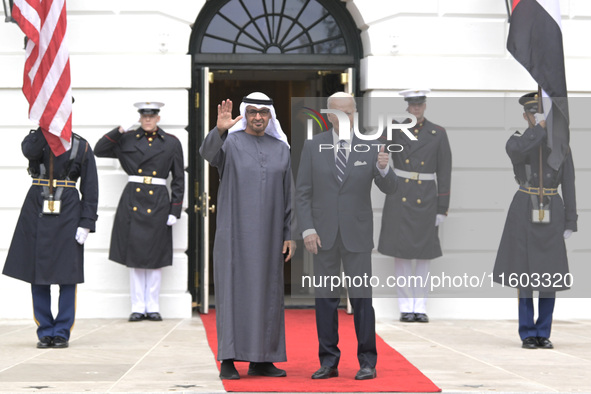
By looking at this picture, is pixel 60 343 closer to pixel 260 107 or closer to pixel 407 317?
pixel 260 107

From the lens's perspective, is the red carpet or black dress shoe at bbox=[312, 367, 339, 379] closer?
the red carpet

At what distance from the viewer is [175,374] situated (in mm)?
7090

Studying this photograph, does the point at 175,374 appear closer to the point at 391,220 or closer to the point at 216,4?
the point at 391,220

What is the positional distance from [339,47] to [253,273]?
4982 millimetres

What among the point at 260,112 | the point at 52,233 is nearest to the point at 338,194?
the point at 260,112

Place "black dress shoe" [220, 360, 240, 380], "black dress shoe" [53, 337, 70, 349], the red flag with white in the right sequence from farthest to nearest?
the red flag with white → "black dress shoe" [53, 337, 70, 349] → "black dress shoe" [220, 360, 240, 380]

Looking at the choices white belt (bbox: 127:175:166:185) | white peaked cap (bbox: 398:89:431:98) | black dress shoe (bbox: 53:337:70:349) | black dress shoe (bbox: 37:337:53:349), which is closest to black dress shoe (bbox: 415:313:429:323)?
white peaked cap (bbox: 398:89:431:98)

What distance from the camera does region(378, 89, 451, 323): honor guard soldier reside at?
10.6 m

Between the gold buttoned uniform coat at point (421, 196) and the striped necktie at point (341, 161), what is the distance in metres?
3.58

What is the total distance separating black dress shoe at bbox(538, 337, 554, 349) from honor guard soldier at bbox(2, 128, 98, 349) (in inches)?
148

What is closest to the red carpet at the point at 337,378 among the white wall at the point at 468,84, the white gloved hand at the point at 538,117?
the white wall at the point at 468,84

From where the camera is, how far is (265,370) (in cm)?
704

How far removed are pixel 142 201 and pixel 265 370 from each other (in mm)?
3850

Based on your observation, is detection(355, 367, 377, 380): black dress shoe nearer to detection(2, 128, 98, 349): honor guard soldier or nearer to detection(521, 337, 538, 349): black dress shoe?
detection(521, 337, 538, 349): black dress shoe
